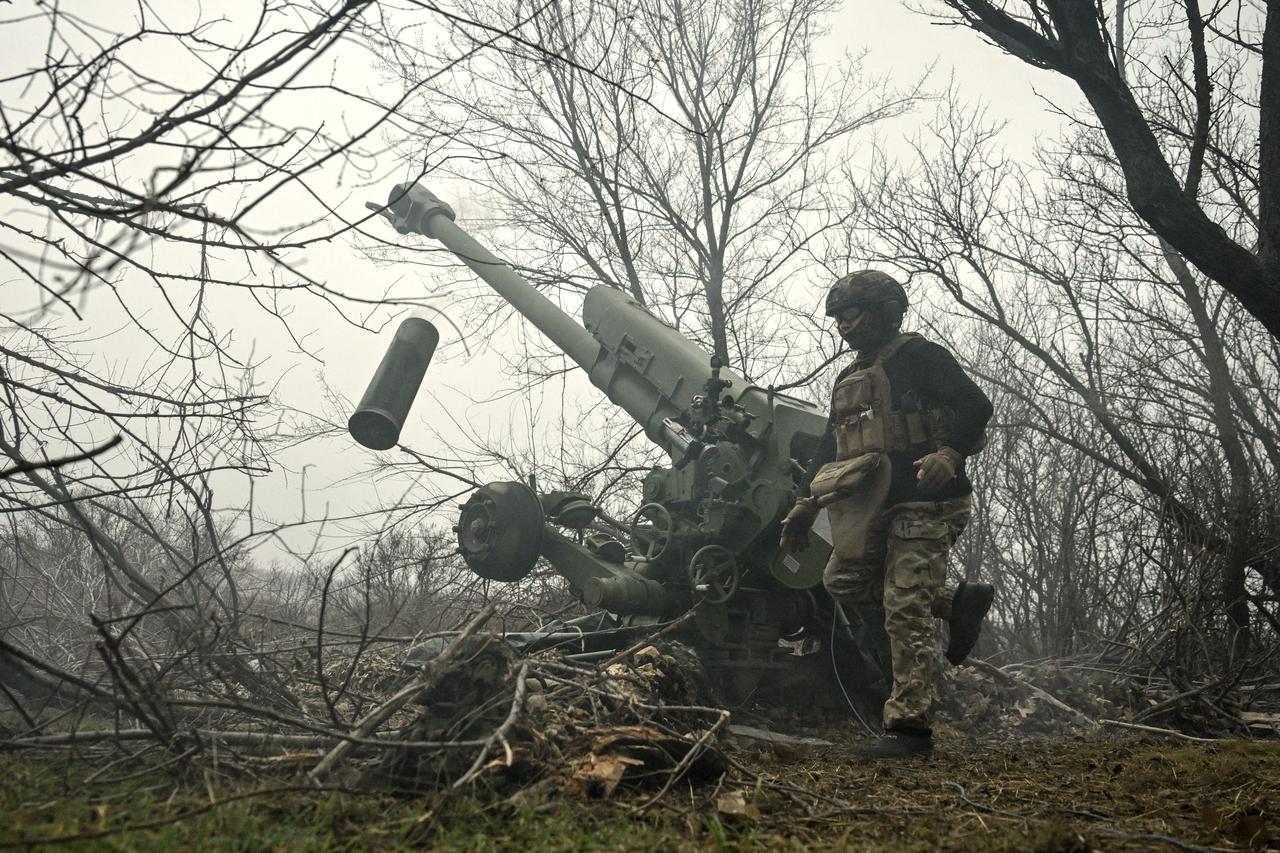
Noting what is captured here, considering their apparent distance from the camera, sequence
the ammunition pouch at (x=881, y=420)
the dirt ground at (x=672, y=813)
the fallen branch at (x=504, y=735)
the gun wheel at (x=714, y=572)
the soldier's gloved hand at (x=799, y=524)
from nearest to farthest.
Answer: the dirt ground at (x=672, y=813) < the fallen branch at (x=504, y=735) < the ammunition pouch at (x=881, y=420) < the soldier's gloved hand at (x=799, y=524) < the gun wheel at (x=714, y=572)

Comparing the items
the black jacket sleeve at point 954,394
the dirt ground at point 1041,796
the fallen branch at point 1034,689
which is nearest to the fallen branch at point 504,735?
the dirt ground at point 1041,796

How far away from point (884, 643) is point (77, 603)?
4396 millimetres

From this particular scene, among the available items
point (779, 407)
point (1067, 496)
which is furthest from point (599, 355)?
point (1067, 496)

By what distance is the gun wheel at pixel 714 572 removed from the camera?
5371 mm

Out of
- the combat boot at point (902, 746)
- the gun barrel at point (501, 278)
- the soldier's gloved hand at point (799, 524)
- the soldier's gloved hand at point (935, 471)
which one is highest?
the gun barrel at point (501, 278)

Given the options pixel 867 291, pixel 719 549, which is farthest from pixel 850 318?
pixel 719 549

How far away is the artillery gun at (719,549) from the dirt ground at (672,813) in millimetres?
2045

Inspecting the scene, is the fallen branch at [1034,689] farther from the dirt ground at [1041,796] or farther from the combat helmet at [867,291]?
the combat helmet at [867,291]

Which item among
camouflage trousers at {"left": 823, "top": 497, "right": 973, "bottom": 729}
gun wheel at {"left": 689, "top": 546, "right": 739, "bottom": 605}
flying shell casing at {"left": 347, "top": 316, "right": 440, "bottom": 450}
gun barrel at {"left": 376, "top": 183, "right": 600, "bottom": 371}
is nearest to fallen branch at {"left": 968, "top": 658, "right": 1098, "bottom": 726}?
camouflage trousers at {"left": 823, "top": 497, "right": 973, "bottom": 729}

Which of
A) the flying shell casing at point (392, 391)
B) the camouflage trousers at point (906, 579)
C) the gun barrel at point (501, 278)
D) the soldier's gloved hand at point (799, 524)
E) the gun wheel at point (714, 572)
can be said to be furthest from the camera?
the gun barrel at point (501, 278)

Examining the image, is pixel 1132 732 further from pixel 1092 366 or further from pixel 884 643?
pixel 1092 366

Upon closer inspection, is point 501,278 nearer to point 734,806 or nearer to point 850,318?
point 850,318

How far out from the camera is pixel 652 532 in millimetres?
5836

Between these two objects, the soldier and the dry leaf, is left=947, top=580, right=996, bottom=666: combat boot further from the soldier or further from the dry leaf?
the dry leaf
